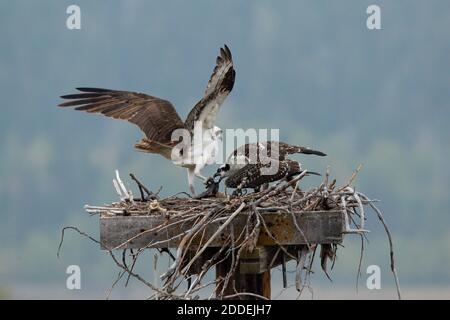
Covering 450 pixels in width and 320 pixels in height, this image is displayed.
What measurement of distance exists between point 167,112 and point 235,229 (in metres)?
1.75

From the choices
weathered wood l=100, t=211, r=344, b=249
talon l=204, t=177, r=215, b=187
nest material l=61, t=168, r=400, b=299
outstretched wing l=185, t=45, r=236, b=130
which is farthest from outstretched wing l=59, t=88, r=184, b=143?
weathered wood l=100, t=211, r=344, b=249

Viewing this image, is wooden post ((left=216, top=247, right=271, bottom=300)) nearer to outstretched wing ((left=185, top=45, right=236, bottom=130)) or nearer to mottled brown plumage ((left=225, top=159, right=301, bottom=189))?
mottled brown plumage ((left=225, top=159, right=301, bottom=189))

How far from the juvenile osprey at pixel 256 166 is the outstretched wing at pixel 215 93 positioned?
1.35 feet

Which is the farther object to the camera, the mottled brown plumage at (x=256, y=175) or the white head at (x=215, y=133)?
the white head at (x=215, y=133)

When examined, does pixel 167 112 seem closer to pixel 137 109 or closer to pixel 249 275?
pixel 137 109

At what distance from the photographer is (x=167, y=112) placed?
7.21 m

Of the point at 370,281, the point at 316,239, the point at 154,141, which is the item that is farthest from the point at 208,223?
the point at 154,141

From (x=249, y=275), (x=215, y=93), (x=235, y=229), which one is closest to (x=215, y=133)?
(x=215, y=93)

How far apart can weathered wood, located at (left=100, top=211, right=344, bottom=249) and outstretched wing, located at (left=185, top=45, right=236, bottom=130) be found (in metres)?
1.62

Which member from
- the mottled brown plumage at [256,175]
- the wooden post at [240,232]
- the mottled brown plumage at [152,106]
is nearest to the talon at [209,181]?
the mottled brown plumage at [256,175]

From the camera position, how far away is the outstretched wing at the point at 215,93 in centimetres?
714

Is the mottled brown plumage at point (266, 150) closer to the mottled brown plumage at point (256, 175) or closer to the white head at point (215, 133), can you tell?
the mottled brown plumage at point (256, 175)

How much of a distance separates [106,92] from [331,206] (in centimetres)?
218
